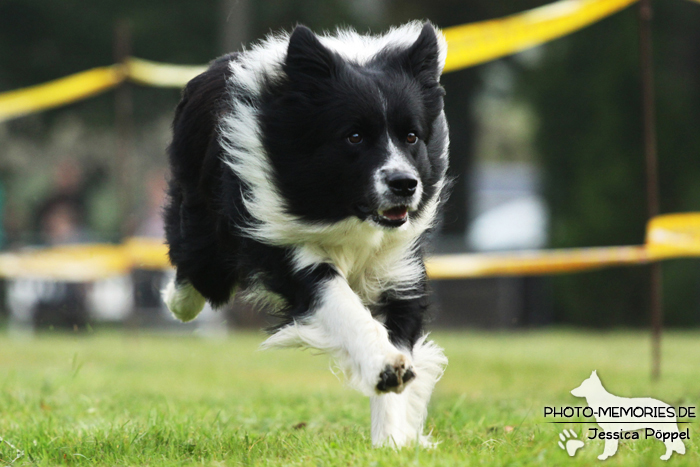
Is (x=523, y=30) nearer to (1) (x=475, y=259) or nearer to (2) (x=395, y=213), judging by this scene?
(1) (x=475, y=259)

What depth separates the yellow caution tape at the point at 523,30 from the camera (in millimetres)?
7863

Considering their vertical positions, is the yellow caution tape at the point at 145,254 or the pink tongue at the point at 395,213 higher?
the yellow caution tape at the point at 145,254

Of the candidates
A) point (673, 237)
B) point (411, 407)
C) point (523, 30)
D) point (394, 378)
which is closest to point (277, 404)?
point (411, 407)

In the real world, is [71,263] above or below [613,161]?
below

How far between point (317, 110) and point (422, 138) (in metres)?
0.51

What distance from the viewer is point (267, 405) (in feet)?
19.1

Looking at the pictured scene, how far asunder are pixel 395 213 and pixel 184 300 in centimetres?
195

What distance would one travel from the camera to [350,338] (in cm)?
384

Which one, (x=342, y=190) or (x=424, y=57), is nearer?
(x=342, y=190)

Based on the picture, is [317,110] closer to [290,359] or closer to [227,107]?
[227,107]

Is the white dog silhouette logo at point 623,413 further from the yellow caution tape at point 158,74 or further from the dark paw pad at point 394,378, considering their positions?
the yellow caution tape at point 158,74

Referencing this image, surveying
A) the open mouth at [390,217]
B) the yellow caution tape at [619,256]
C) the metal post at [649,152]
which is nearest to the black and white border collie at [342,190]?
the open mouth at [390,217]

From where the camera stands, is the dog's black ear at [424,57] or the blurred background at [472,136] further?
the blurred background at [472,136]

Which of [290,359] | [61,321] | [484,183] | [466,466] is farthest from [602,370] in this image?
[484,183]
